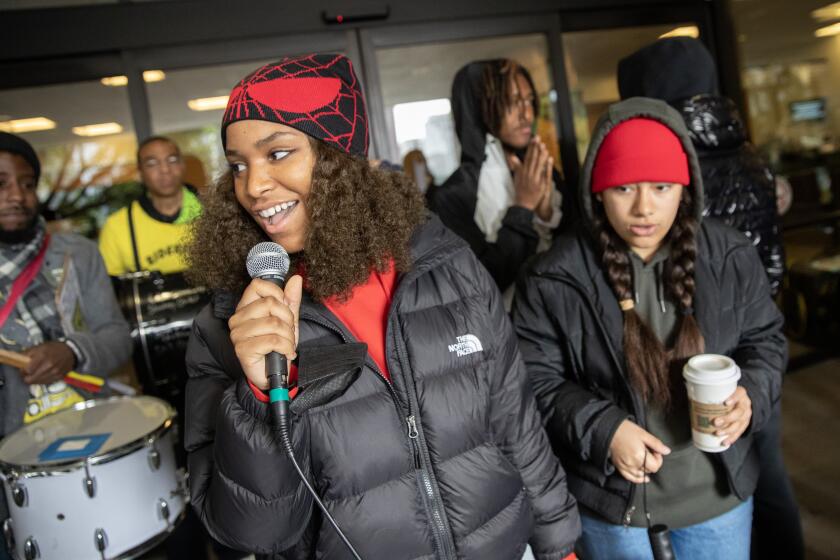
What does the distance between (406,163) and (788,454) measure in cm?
273

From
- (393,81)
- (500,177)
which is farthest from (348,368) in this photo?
(393,81)

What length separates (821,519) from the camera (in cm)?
246

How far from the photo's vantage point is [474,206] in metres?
2.42

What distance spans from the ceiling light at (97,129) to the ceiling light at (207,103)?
0.78m

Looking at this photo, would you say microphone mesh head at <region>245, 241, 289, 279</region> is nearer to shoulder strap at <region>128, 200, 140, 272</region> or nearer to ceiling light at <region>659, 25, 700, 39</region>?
shoulder strap at <region>128, 200, 140, 272</region>

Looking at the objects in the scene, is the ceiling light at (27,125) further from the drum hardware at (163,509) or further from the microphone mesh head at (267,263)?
the microphone mesh head at (267,263)

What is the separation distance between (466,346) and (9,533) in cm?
159

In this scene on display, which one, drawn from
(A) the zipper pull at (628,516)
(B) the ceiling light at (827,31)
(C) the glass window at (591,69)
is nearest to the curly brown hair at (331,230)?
(A) the zipper pull at (628,516)

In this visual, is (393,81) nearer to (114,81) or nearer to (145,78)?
(145,78)

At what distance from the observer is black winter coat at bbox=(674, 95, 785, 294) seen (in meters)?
1.87

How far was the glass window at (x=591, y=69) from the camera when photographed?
388 cm

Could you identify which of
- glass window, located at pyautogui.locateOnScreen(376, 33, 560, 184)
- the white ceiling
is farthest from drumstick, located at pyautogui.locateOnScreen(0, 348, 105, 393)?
glass window, located at pyautogui.locateOnScreen(376, 33, 560, 184)

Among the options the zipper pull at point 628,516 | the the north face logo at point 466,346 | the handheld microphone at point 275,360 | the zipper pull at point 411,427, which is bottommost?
the zipper pull at point 628,516

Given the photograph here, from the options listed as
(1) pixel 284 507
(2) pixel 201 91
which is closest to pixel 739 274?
(1) pixel 284 507
